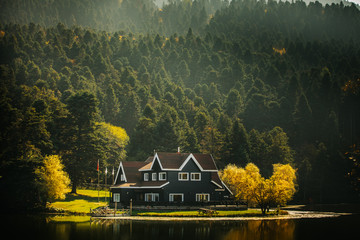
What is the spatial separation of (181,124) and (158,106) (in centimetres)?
1843

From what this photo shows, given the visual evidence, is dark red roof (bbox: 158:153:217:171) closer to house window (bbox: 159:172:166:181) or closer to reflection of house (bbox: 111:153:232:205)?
reflection of house (bbox: 111:153:232:205)

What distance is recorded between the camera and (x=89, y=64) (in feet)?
576

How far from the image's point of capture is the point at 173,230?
4450 cm

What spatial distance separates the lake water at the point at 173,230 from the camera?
131 ft

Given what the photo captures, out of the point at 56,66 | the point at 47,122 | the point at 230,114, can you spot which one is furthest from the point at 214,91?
the point at 47,122

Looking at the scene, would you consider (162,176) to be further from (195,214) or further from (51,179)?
(51,179)

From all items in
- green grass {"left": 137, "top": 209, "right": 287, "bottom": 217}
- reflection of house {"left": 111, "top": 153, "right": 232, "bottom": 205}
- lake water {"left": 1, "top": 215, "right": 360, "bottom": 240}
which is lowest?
lake water {"left": 1, "top": 215, "right": 360, "bottom": 240}

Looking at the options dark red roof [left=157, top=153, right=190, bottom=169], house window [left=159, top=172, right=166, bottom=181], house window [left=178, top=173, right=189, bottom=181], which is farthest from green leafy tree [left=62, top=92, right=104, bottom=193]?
house window [left=178, top=173, right=189, bottom=181]

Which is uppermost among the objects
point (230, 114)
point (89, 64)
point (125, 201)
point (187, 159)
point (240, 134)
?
point (89, 64)

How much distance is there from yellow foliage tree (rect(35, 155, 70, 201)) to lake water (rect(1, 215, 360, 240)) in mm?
15907

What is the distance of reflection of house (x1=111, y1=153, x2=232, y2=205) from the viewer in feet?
227

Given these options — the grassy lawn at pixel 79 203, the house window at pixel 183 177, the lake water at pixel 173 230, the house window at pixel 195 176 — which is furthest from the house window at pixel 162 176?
the lake water at pixel 173 230

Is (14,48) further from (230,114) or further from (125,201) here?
(125,201)

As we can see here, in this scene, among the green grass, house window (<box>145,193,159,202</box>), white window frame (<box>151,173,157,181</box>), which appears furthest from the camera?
white window frame (<box>151,173,157,181</box>)
